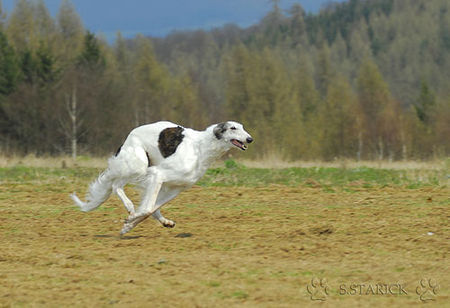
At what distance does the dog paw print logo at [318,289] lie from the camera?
5543mm

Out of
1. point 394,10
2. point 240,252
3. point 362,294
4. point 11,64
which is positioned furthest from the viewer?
point 394,10

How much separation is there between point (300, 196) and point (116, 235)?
5.63 metres

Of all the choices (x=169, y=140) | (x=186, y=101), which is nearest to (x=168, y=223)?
(x=169, y=140)

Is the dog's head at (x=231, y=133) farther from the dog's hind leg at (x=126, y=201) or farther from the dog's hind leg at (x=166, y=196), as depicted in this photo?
the dog's hind leg at (x=126, y=201)

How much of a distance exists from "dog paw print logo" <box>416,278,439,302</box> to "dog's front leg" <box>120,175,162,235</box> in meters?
4.22

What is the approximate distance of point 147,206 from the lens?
908 cm

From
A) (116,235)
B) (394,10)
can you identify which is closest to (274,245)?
(116,235)

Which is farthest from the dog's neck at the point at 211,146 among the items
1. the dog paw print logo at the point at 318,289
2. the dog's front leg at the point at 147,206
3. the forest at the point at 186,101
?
the forest at the point at 186,101

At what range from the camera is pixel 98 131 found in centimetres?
4488

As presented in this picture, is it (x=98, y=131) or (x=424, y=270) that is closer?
(x=424, y=270)

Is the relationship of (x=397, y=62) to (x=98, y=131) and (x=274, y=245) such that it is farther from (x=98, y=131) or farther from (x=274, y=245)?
(x=274, y=245)

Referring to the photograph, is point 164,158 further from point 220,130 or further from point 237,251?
point 237,251

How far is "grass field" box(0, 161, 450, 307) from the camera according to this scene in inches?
224

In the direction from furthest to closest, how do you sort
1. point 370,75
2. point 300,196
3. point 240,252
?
point 370,75 < point 300,196 < point 240,252
